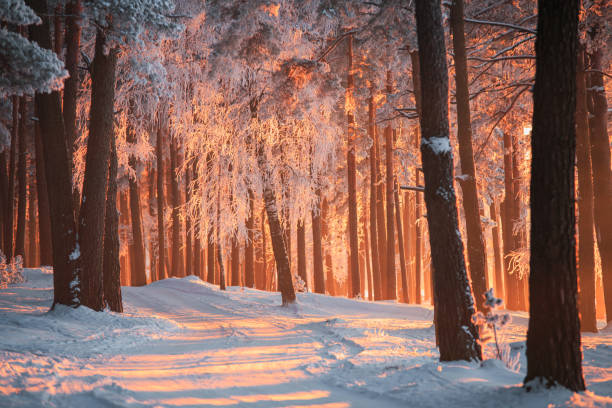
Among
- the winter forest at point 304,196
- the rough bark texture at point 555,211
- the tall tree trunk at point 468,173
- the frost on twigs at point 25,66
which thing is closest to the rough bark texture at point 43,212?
the winter forest at point 304,196

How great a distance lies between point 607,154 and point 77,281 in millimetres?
14162

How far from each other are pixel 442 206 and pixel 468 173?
3.66m

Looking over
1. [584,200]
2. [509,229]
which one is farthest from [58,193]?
[509,229]

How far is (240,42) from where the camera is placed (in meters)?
12.7

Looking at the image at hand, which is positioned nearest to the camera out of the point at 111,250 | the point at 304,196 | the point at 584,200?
the point at 584,200

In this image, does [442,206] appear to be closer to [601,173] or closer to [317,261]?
[601,173]

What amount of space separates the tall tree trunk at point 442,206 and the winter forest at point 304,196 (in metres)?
0.03

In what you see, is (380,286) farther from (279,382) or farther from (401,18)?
(279,382)

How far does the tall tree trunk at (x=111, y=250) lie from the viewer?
11.3 metres

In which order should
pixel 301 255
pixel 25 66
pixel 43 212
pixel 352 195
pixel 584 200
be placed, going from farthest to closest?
1. pixel 301 255
2. pixel 43 212
3. pixel 352 195
4. pixel 584 200
5. pixel 25 66

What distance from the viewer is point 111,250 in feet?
37.6

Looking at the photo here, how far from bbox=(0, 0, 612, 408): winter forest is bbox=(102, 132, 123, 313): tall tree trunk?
60 mm

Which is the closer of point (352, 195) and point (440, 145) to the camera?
point (440, 145)

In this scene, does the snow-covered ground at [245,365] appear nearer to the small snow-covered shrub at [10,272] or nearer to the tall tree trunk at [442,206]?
the tall tree trunk at [442,206]
